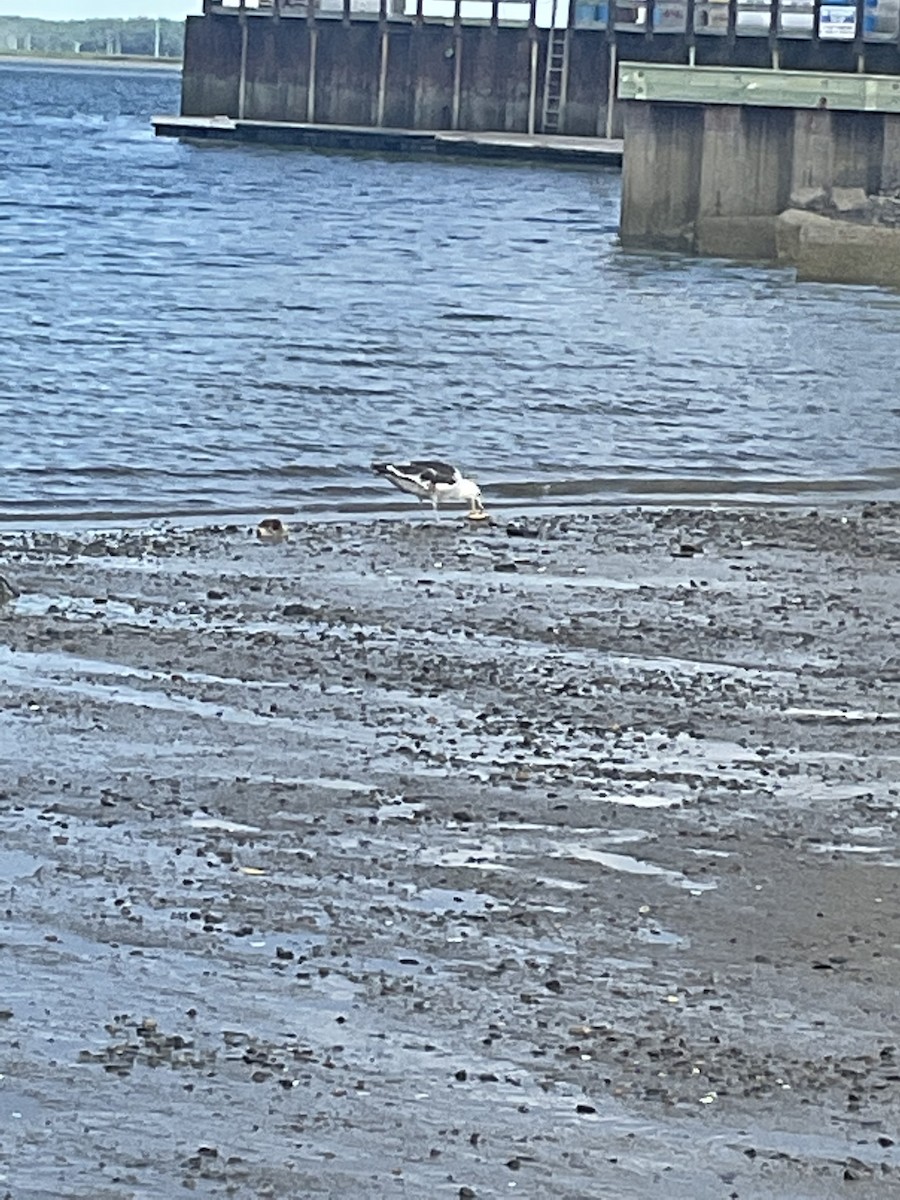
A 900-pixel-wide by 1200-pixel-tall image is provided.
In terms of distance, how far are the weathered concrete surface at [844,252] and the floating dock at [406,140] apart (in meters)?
36.6

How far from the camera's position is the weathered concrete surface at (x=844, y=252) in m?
33.9

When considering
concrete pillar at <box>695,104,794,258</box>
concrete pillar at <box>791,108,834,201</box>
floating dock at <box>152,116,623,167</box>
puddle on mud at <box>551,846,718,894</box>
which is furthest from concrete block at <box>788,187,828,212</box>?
floating dock at <box>152,116,623,167</box>

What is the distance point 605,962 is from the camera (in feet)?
21.0

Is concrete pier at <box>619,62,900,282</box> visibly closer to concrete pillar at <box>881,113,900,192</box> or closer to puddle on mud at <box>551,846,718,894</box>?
concrete pillar at <box>881,113,900,192</box>

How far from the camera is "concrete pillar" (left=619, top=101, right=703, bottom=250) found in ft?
130

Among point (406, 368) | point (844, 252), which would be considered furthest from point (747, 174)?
point (406, 368)

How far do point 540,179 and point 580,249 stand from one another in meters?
25.9

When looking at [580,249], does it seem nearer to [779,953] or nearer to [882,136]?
[882,136]

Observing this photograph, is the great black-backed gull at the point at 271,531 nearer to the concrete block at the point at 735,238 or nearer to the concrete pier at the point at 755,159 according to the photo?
the concrete pier at the point at 755,159

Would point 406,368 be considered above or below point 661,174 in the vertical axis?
below

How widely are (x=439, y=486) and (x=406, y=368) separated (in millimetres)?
10145

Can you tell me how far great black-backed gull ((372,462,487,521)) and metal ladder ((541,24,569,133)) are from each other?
66833mm

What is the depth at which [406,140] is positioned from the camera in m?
80.5

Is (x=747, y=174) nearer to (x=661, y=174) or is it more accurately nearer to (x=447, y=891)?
(x=661, y=174)
